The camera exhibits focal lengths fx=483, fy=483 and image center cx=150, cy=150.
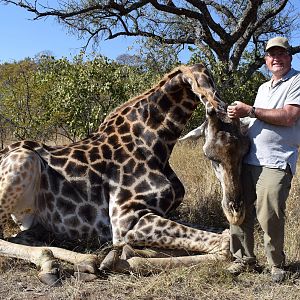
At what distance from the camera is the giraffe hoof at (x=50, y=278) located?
387 centimetres

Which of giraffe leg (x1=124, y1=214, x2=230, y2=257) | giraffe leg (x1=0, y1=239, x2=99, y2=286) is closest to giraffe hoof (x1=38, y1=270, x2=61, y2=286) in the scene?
giraffe leg (x1=0, y1=239, x2=99, y2=286)

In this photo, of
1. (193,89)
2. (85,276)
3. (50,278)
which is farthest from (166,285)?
(193,89)

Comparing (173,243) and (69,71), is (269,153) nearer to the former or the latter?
(173,243)

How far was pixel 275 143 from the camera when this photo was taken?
3.85 meters

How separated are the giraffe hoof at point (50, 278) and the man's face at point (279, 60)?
2425 millimetres

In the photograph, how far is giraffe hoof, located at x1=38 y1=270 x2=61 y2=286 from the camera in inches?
152

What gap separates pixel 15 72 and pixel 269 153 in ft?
38.7

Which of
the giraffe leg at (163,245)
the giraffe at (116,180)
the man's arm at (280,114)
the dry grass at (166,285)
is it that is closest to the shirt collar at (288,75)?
the man's arm at (280,114)

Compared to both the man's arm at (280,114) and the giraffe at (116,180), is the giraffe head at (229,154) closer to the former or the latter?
the man's arm at (280,114)

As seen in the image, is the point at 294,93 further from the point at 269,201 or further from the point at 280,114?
the point at 269,201

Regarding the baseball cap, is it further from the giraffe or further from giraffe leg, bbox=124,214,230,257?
giraffe leg, bbox=124,214,230,257

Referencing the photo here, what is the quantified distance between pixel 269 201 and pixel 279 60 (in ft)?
3.72

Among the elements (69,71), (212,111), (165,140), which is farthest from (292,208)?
(69,71)

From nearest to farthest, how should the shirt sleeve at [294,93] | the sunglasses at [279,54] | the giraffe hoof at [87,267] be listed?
the shirt sleeve at [294,93]
the sunglasses at [279,54]
the giraffe hoof at [87,267]
